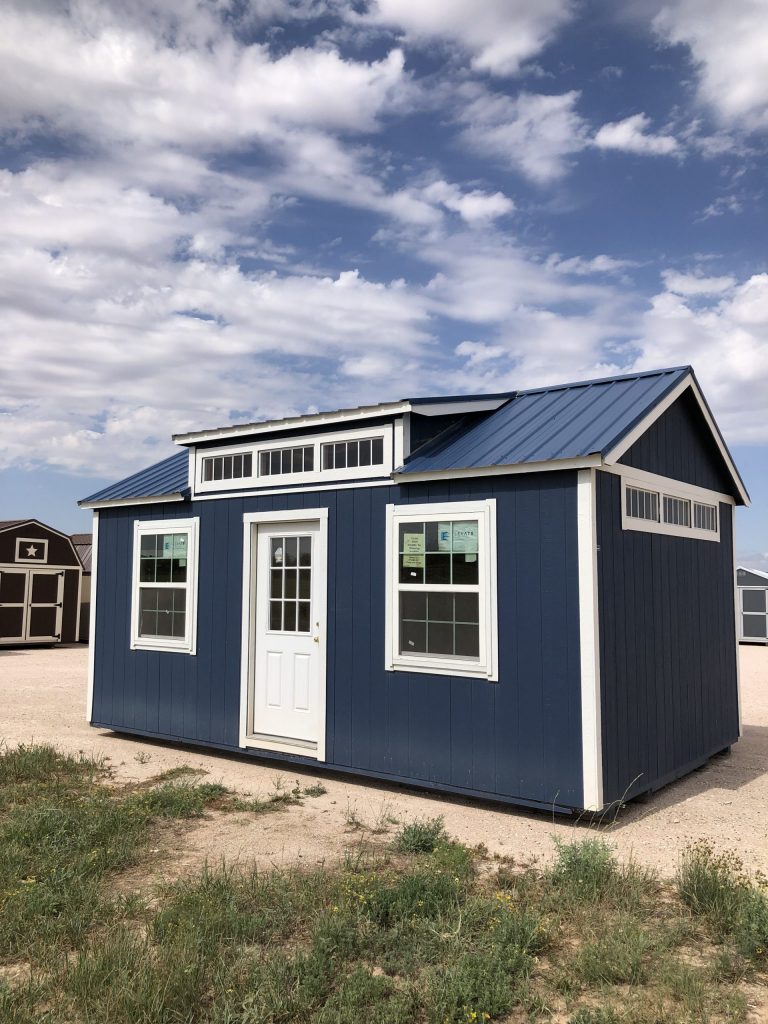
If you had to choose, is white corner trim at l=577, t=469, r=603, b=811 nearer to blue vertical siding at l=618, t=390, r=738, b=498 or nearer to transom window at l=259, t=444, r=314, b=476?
blue vertical siding at l=618, t=390, r=738, b=498

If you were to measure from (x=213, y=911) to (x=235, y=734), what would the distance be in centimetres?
430

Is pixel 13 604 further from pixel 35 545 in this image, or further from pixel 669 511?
pixel 669 511

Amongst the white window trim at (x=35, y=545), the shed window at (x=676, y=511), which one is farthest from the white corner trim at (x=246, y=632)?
the white window trim at (x=35, y=545)

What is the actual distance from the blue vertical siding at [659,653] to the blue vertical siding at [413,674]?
36cm

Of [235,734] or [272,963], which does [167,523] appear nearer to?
[235,734]

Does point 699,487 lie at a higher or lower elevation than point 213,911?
higher

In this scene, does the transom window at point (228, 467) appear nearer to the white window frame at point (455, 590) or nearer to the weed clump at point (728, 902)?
the white window frame at point (455, 590)

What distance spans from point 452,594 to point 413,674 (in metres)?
0.78

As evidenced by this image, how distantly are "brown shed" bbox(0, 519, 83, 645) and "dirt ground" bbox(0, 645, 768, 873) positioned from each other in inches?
471

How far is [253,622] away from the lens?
26.7 feet

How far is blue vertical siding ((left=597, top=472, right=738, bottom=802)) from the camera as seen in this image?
20.5 ft

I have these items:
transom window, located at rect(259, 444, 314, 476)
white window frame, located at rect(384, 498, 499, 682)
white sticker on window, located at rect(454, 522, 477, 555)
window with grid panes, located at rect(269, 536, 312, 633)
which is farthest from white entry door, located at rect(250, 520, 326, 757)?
white sticker on window, located at rect(454, 522, 477, 555)

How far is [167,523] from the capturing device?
8977mm

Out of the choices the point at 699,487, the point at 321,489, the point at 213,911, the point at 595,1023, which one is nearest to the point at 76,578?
the point at 321,489
